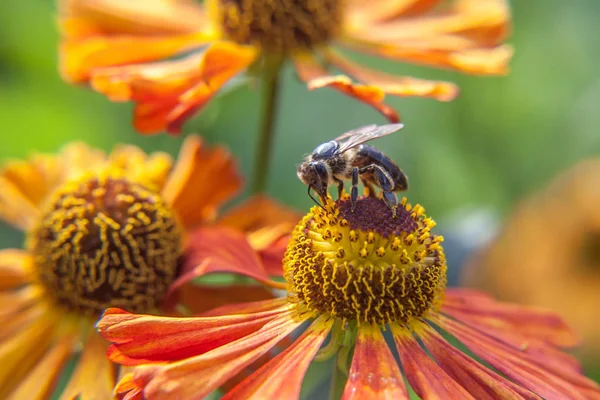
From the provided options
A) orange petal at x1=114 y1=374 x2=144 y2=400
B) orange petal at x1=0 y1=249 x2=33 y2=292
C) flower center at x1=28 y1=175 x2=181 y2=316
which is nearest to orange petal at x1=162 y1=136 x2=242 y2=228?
flower center at x1=28 y1=175 x2=181 y2=316

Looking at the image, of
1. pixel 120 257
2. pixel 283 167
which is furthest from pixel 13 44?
pixel 120 257

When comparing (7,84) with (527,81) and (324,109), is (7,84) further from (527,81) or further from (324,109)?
(527,81)

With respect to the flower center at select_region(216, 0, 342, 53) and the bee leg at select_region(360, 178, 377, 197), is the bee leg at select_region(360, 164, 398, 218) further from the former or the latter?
the flower center at select_region(216, 0, 342, 53)

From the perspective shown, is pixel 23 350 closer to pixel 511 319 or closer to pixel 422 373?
pixel 422 373

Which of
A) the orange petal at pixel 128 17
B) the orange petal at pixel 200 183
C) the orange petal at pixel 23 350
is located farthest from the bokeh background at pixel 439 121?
the orange petal at pixel 23 350

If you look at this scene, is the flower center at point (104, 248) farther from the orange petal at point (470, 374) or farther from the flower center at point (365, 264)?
the orange petal at point (470, 374)

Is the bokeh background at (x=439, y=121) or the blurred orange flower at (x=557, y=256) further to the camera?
the bokeh background at (x=439, y=121)
